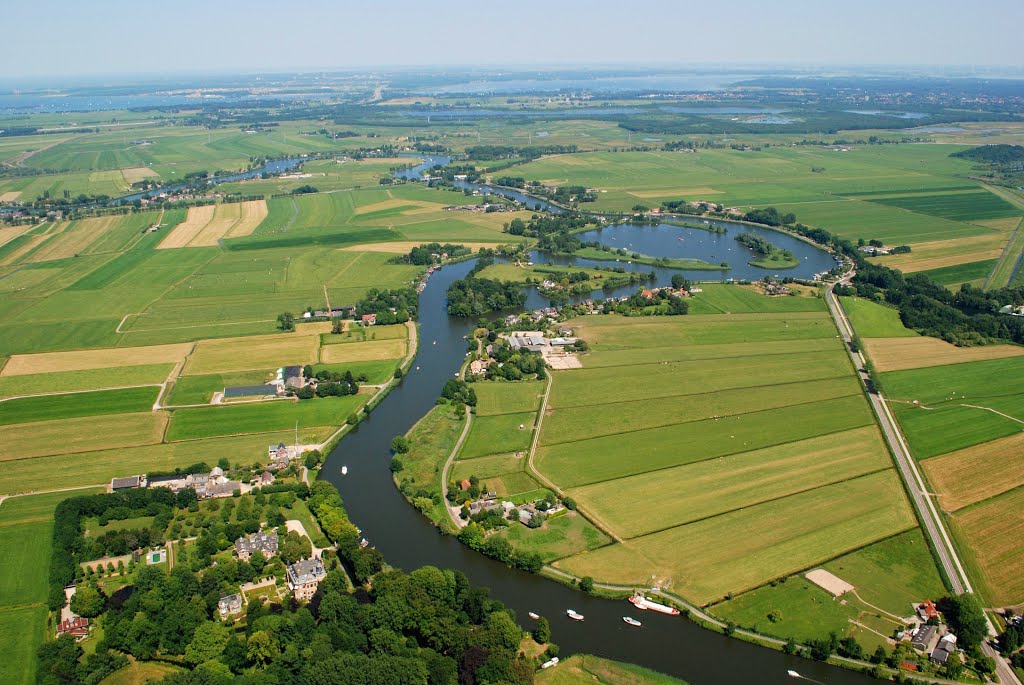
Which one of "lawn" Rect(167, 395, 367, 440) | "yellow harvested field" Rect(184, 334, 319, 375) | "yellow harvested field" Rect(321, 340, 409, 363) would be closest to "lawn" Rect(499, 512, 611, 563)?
"lawn" Rect(167, 395, 367, 440)

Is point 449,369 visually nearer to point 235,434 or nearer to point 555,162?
point 235,434

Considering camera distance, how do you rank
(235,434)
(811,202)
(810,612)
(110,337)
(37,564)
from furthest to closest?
(811,202), (110,337), (235,434), (37,564), (810,612)

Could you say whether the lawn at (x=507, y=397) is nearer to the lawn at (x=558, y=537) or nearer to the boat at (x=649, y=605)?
the lawn at (x=558, y=537)

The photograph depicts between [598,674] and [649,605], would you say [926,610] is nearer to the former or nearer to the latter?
[649,605]

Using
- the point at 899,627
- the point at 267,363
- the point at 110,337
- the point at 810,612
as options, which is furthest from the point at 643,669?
the point at 110,337

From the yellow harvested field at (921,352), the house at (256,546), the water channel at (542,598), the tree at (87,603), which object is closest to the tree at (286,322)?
the water channel at (542,598)

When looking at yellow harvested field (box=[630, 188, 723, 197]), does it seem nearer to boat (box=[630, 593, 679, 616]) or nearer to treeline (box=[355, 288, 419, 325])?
A: treeline (box=[355, 288, 419, 325])
